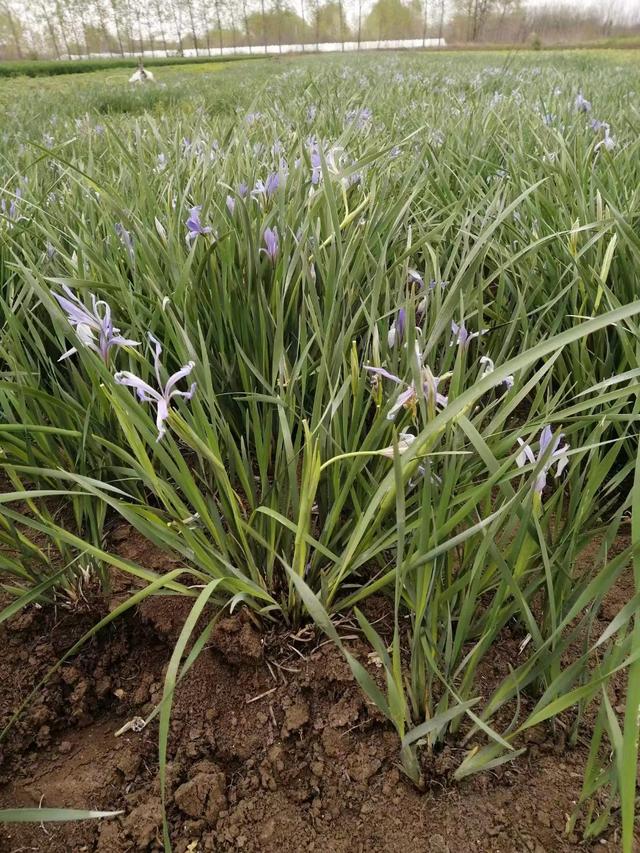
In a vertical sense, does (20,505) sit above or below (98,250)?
below

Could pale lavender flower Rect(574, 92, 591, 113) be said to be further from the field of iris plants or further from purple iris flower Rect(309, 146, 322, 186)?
purple iris flower Rect(309, 146, 322, 186)

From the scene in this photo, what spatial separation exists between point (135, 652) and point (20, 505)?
423 mm

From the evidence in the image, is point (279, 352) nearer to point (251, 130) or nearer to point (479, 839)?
point (479, 839)

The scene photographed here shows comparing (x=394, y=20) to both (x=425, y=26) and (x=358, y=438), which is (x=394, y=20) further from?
(x=358, y=438)

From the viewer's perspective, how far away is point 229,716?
0.82 metres

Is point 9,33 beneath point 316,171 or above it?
above

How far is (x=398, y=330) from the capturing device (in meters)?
0.96

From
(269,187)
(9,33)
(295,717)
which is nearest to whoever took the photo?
(295,717)

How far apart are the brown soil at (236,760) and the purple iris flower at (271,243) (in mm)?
686

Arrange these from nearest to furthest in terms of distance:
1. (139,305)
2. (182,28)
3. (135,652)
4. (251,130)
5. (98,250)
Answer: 1. (135,652)
2. (139,305)
3. (98,250)
4. (251,130)
5. (182,28)

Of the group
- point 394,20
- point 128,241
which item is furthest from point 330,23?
point 128,241

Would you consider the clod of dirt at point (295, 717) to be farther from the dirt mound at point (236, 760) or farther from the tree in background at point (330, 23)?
the tree in background at point (330, 23)

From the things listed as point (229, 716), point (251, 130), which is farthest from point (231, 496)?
point (251, 130)

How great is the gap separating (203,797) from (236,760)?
7 cm
